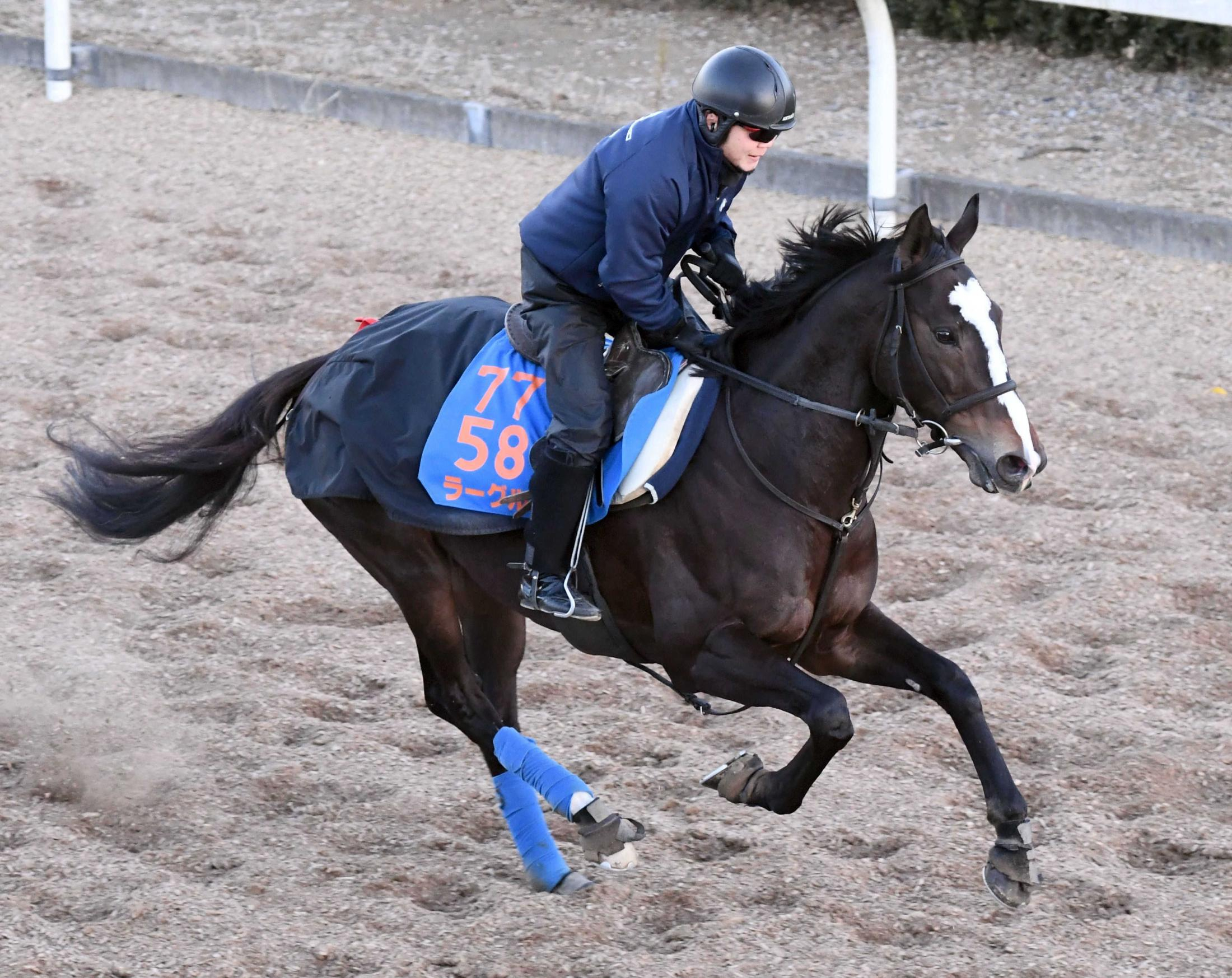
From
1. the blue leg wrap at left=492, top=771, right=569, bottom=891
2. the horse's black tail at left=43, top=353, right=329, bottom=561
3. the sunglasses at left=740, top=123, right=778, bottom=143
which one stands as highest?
the sunglasses at left=740, top=123, right=778, bottom=143

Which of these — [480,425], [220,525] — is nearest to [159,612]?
[220,525]

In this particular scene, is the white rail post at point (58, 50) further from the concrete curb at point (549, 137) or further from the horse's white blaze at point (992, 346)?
the horse's white blaze at point (992, 346)

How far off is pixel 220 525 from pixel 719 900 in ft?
9.79

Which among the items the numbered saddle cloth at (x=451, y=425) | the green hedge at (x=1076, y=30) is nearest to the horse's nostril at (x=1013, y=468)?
the numbered saddle cloth at (x=451, y=425)

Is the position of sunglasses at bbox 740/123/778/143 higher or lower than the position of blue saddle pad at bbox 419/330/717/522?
higher

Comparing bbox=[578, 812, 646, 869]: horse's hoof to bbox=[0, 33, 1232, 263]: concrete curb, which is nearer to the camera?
bbox=[578, 812, 646, 869]: horse's hoof

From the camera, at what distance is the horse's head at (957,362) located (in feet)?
11.5

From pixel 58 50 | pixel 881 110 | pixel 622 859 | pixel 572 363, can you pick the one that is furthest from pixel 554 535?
pixel 58 50

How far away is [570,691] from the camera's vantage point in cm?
527

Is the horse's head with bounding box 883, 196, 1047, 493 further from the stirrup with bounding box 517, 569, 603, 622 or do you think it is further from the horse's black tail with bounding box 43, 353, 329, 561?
the horse's black tail with bounding box 43, 353, 329, 561

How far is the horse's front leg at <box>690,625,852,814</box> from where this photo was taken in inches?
147

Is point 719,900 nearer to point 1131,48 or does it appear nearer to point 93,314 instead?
point 93,314

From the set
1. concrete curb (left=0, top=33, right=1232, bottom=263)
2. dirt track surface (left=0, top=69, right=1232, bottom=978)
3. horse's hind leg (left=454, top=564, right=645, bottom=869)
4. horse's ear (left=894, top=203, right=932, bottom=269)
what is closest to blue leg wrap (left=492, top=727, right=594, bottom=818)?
horse's hind leg (left=454, top=564, right=645, bottom=869)

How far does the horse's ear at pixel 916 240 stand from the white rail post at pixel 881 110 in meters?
4.64
